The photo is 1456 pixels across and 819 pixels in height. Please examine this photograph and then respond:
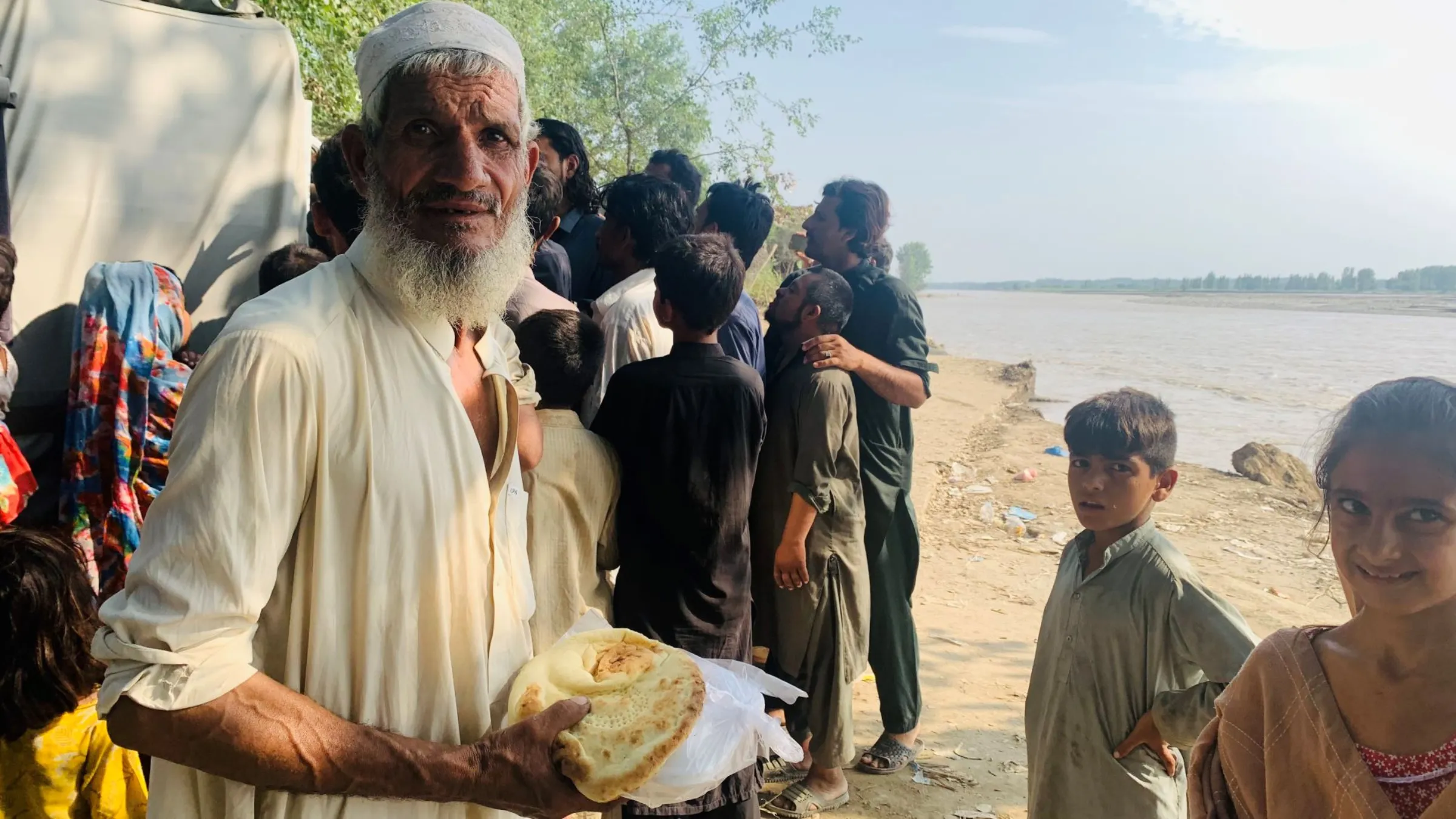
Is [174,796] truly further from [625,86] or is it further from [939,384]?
[939,384]

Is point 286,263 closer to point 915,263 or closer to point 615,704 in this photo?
point 615,704

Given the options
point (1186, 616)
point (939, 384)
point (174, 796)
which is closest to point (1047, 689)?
point (1186, 616)

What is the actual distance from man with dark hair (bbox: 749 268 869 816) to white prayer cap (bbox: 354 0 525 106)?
7.08 ft

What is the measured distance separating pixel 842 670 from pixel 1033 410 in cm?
1477

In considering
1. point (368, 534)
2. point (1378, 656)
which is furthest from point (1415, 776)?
point (368, 534)

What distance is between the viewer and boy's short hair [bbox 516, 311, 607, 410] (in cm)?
269

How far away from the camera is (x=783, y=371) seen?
3.64m

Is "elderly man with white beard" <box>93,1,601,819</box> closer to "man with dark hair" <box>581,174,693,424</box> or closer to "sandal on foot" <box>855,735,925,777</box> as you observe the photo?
"man with dark hair" <box>581,174,693,424</box>

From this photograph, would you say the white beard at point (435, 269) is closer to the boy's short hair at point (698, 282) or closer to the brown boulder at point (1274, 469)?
the boy's short hair at point (698, 282)

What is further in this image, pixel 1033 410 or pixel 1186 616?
→ pixel 1033 410

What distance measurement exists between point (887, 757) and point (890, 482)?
48.0 inches

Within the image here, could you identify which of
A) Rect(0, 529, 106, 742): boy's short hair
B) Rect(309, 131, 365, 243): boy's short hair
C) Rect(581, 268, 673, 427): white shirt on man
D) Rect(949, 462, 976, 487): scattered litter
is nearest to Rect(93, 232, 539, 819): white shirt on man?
Rect(0, 529, 106, 742): boy's short hair

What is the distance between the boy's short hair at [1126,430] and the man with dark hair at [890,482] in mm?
1202

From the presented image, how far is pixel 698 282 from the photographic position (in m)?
2.77
